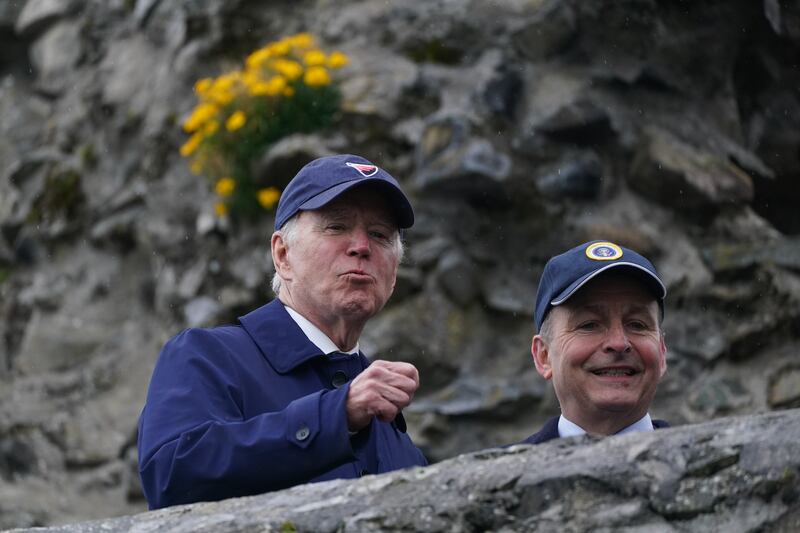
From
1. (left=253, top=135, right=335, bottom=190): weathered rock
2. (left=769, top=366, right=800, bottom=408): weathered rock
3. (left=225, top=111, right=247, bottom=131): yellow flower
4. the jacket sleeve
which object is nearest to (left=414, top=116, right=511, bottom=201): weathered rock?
(left=253, top=135, right=335, bottom=190): weathered rock

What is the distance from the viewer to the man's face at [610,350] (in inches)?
103

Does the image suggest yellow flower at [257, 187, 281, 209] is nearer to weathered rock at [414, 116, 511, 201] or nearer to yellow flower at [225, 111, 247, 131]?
yellow flower at [225, 111, 247, 131]

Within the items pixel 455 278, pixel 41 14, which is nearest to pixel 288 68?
pixel 455 278

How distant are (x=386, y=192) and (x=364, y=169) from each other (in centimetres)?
7

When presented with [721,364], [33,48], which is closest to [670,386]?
[721,364]

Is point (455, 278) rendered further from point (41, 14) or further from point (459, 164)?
point (41, 14)

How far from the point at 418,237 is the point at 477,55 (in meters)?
1.16

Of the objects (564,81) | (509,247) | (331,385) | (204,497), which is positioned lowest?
(509,247)

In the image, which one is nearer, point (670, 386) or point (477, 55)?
point (670, 386)

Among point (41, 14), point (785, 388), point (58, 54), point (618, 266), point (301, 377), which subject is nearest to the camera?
point (301, 377)

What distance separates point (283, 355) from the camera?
2461 millimetres

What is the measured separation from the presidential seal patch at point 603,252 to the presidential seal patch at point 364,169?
1.80 ft

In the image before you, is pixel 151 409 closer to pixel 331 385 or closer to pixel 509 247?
pixel 331 385

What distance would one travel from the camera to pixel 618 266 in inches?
102
